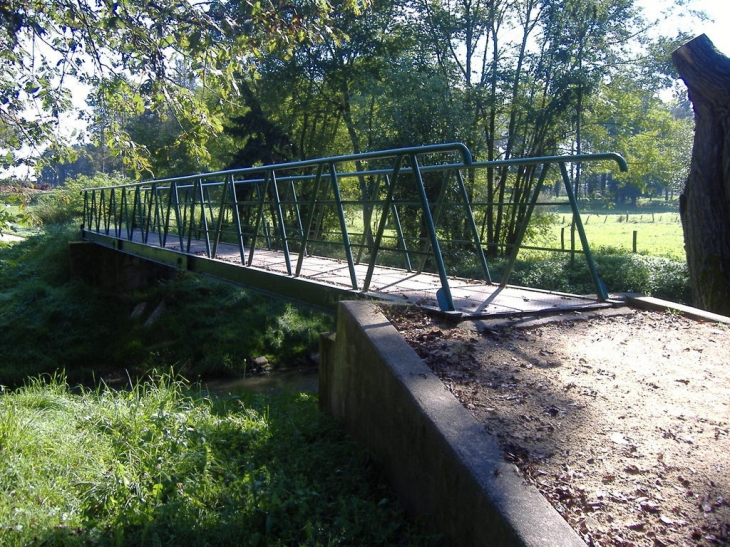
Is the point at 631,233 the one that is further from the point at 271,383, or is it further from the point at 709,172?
the point at 709,172

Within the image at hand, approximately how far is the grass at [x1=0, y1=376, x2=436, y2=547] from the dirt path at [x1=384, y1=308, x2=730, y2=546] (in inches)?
27.5

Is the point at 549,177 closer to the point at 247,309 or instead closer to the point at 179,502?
the point at 247,309

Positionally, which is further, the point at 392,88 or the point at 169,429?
the point at 392,88

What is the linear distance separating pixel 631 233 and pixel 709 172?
22.9 metres

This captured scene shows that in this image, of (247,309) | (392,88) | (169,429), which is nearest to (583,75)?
(392,88)

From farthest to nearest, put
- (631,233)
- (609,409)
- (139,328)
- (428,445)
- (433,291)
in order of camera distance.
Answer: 1. (631,233)
2. (139,328)
3. (433,291)
4. (609,409)
5. (428,445)

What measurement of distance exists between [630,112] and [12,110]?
675 inches

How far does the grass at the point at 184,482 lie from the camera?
311 cm

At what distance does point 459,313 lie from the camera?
14.6ft

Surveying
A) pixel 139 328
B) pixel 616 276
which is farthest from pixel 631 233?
pixel 139 328

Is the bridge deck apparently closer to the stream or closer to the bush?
the stream

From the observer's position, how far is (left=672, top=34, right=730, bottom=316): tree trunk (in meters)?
6.62

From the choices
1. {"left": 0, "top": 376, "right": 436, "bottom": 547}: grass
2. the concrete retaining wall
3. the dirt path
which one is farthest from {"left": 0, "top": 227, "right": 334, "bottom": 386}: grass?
the dirt path

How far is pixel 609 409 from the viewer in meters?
3.15
